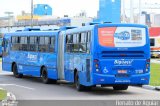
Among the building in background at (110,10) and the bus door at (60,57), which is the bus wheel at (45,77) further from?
the building in background at (110,10)

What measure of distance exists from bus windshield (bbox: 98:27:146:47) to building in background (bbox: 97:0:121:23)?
6475cm

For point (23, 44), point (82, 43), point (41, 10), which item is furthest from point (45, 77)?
point (41, 10)

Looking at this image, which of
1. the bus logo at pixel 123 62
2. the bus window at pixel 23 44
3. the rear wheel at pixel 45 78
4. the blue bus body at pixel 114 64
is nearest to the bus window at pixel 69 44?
the blue bus body at pixel 114 64

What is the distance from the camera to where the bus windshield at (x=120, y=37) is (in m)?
20.2

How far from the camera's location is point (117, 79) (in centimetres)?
2014

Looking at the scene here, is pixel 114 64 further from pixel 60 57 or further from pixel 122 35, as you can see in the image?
pixel 60 57

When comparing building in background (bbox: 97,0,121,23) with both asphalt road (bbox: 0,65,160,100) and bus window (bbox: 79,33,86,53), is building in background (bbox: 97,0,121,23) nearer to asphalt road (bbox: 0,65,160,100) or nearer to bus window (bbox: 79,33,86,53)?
asphalt road (bbox: 0,65,160,100)

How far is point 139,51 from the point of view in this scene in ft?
67.4

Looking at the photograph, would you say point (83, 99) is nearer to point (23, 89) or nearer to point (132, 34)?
point (132, 34)

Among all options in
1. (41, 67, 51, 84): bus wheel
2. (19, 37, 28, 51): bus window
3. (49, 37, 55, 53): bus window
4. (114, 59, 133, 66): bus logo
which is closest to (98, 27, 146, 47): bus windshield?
(114, 59, 133, 66): bus logo

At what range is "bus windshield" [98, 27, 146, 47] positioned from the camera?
2023 centimetres

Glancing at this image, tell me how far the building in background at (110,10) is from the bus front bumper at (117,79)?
64913 mm

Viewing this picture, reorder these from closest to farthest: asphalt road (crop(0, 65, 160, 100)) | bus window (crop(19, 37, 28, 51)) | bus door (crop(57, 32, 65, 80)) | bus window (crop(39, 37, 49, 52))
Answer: asphalt road (crop(0, 65, 160, 100)) → bus door (crop(57, 32, 65, 80)) → bus window (crop(39, 37, 49, 52)) → bus window (crop(19, 37, 28, 51))

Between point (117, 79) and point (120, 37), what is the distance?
1574mm
